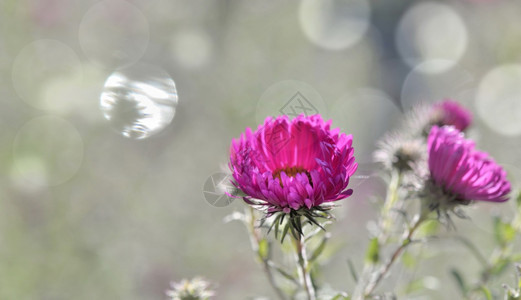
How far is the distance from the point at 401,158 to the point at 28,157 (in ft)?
3.44

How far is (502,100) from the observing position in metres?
1.79

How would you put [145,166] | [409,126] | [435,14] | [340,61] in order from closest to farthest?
[409,126] < [145,166] < [340,61] < [435,14]

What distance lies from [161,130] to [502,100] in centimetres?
122

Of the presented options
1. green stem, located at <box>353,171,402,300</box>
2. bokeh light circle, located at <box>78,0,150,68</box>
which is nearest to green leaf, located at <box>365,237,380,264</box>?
green stem, located at <box>353,171,402,300</box>

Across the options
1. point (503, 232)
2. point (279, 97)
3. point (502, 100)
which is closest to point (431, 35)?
point (502, 100)

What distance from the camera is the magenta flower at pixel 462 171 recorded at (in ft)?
1.74

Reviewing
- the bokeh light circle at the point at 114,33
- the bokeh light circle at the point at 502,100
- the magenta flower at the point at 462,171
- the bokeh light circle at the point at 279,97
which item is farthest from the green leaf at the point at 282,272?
the bokeh light circle at the point at 502,100

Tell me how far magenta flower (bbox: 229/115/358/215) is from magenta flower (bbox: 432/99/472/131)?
1.13ft

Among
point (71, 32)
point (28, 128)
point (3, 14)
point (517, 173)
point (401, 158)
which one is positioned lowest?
point (401, 158)

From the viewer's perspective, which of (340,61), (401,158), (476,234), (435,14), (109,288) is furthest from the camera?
(435,14)

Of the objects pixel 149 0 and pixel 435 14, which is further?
pixel 435 14

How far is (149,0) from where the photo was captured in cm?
164

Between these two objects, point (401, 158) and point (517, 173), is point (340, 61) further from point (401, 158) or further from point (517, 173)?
point (401, 158)

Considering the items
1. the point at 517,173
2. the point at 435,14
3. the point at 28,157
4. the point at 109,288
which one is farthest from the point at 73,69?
the point at 435,14
